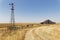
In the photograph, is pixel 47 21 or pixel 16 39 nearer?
pixel 16 39

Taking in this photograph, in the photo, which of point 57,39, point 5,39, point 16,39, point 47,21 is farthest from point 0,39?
point 47,21

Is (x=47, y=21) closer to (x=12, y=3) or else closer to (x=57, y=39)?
(x=12, y=3)

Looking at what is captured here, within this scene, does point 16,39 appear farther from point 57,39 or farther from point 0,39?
point 57,39

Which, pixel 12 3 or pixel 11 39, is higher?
pixel 12 3

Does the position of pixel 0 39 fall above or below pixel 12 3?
below

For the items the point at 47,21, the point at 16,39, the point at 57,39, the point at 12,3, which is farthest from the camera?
the point at 47,21

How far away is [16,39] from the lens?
2267 cm

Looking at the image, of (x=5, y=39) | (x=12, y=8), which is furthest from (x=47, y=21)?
(x=5, y=39)

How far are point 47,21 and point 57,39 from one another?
3361 inches

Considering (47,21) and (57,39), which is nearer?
(57,39)

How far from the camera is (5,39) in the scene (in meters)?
23.9

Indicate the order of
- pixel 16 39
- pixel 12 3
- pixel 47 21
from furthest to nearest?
pixel 47 21 < pixel 12 3 < pixel 16 39

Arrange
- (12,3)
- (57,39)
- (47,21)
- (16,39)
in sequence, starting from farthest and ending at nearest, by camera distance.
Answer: (47,21)
(12,3)
(16,39)
(57,39)

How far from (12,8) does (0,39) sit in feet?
92.5
